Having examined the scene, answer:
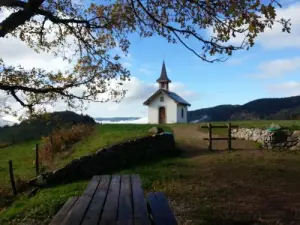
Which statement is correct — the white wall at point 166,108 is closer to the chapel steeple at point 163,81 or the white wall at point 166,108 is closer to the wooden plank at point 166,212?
the chapel steeple at point 163,81

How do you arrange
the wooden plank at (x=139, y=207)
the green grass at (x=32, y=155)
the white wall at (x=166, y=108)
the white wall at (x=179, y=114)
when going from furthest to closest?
the white wall at (x=179, y=114) → the white wall at (x=166, y=108) → the green grass at (x=32, y=155) → the wooden plank at (x=139, y=207)

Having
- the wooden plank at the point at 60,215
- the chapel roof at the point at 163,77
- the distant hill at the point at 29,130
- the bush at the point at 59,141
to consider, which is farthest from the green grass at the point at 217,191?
the chapel roof at the point at 163,77

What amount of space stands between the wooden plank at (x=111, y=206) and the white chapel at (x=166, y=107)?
4408 centimetres

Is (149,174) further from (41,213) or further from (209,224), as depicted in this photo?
(209,224)

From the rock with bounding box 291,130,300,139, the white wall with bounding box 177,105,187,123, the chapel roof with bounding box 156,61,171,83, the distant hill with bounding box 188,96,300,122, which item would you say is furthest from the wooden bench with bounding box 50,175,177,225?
the chapel roof with bounding box 156,61,171,83

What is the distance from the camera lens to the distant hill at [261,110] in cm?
4053

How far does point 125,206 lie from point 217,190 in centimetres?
592

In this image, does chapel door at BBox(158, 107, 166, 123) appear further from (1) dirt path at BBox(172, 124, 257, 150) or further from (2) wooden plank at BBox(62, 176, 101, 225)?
(2) wooden plank at BBox(62, 176, 101, 225)

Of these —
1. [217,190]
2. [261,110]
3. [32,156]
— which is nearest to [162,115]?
[261,110]

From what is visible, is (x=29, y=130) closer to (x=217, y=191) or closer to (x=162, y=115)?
(x=162, y=115)

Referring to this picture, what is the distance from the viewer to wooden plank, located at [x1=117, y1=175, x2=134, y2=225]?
4012 mm

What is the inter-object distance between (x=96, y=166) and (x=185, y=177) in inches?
172

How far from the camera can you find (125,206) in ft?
15.3

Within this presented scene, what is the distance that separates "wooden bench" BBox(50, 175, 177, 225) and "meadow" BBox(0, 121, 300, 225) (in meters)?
2.05
